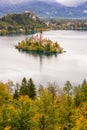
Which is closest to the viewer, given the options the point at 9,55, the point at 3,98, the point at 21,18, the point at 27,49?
the point at 3,98

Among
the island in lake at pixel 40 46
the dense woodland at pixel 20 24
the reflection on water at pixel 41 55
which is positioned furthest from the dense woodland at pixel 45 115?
the dense woodland at pixel 20 24

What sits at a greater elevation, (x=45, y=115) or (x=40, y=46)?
(x=45, y=115)

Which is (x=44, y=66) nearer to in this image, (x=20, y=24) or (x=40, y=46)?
(x=40, y=46)

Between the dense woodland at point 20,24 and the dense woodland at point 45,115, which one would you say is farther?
the dense woodland at point 20,24

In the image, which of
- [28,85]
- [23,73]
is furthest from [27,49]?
[28,85]

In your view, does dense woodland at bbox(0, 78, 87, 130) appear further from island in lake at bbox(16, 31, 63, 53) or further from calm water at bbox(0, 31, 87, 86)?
island in lake at bbox(16, 31, 63, 53)

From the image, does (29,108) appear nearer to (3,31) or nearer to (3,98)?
(3,98)

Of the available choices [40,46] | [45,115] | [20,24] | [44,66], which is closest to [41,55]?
[40,46]

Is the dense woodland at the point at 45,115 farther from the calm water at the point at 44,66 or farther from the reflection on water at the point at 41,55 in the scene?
the reflection on water at the point at 41,55
